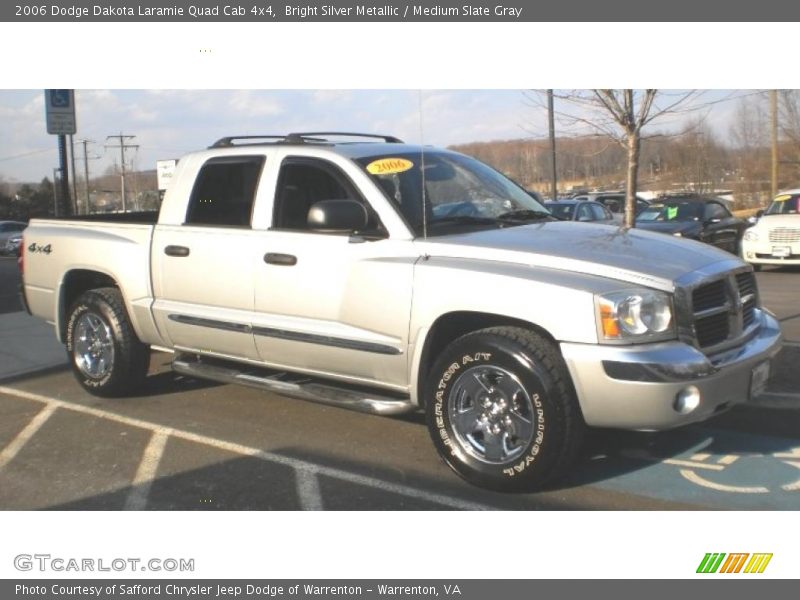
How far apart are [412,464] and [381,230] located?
144 cm

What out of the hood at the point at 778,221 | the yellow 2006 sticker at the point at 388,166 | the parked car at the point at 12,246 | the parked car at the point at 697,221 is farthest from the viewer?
the parked car at the point at 12,246

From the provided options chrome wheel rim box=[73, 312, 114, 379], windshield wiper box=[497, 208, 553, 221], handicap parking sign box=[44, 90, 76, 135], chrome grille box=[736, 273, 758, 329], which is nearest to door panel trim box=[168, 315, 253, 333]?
chrome wheel rim box=[73, 312, 114, 379]

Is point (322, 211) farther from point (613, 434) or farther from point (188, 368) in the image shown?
point (613, 434)

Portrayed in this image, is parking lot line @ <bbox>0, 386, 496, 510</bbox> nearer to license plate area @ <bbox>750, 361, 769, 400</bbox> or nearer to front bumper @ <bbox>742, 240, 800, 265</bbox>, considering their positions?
license plate area @ <bbox>750, 361, 769, 400</bbox>

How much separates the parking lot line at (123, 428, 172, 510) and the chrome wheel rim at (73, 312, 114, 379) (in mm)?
1165

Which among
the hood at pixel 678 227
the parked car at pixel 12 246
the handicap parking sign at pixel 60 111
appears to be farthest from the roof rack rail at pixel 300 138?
the parked car at pixel 12 246

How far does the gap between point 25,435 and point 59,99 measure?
25.4 feet

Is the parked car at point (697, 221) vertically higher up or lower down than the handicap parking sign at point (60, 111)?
lower down

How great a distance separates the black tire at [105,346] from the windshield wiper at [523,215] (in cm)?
313

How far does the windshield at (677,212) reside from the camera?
16719 mm

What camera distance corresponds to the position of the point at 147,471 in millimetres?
4809

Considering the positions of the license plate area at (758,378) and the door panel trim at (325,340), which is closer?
the license plate area at (758,378)

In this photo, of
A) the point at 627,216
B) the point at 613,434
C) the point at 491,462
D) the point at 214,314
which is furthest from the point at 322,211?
→ the point at 627,216

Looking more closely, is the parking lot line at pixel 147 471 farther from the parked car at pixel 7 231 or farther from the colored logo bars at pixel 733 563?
the parked car at pixel 7 231
